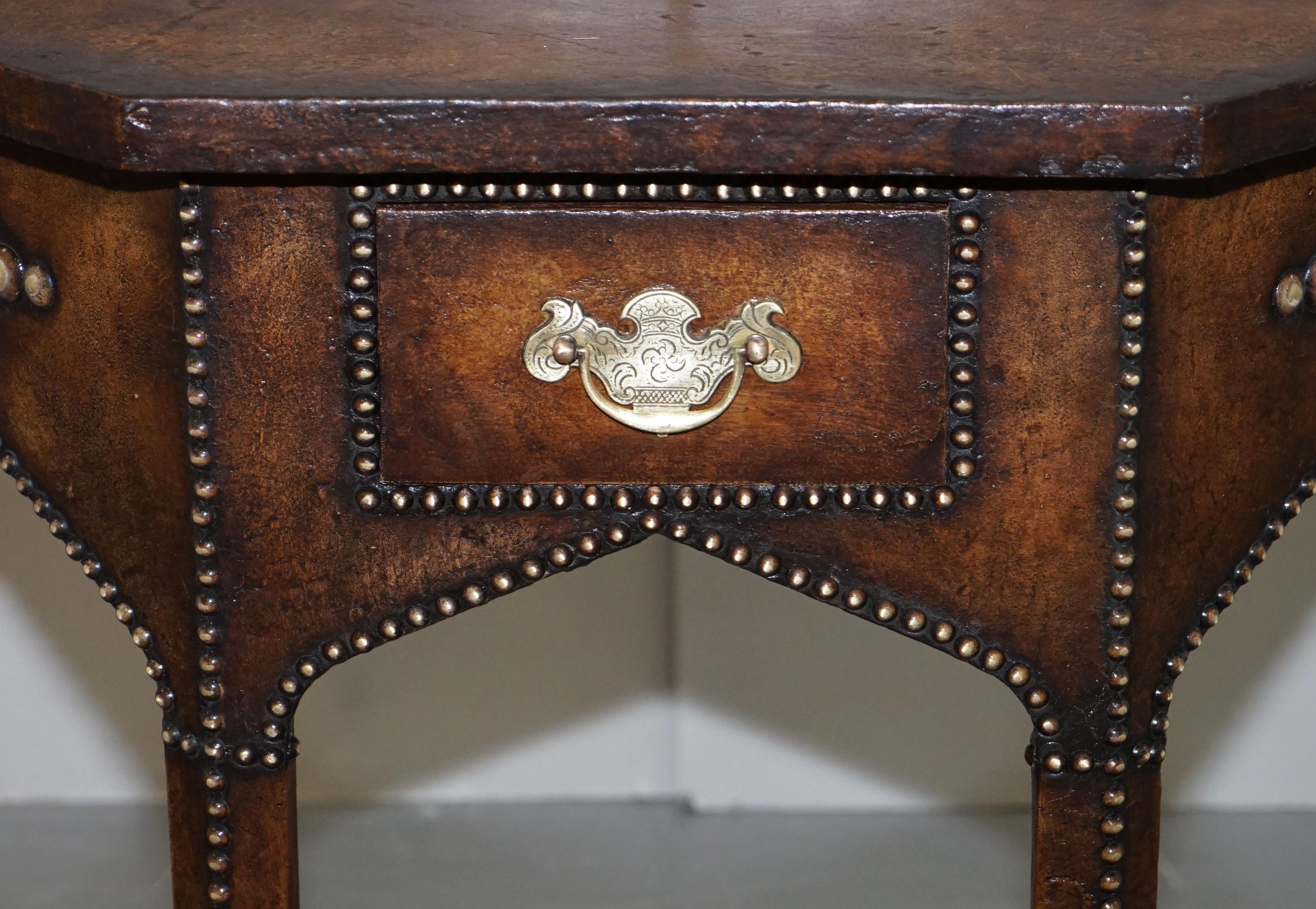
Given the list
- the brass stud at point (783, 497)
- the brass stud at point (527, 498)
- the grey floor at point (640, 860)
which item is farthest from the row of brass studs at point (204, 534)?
the grey floor at point (640, 860)

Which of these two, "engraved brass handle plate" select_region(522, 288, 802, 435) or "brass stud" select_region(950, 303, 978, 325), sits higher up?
"brass stud" select_region(950, 303, 978, 325)

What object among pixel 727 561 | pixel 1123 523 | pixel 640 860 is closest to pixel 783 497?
pixel 727 561

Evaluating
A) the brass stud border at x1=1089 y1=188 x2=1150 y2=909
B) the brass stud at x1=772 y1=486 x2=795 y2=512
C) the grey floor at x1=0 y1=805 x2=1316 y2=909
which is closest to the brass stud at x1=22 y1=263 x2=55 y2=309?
the brass stud at x1=772 y1=486 x2=795 y2=512

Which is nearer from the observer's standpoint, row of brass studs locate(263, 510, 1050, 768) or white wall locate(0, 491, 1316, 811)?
row of brass studs locate(263, 510, 1050, 768)

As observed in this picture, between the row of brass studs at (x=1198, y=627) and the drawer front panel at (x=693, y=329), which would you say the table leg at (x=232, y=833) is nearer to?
the drawer front panel at (x=693, y=329)

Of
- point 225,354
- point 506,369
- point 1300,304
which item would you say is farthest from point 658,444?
point 1300,304

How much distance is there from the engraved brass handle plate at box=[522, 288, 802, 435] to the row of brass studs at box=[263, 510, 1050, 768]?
65mm

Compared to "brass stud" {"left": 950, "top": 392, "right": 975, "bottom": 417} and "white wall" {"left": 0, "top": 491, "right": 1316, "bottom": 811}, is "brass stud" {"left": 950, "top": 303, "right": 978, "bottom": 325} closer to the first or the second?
"brass stud" {"left": 950, "top": 392, "right": 975, "bottom": 417}

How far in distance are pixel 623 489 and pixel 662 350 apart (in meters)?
0.07

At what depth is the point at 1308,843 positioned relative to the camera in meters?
1.47

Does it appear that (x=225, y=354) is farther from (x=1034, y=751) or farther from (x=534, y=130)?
(x=1034, y=751)

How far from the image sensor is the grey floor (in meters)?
1.37

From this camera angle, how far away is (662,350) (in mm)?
727

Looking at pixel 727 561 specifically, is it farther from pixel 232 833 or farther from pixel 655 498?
pixel 232 833
